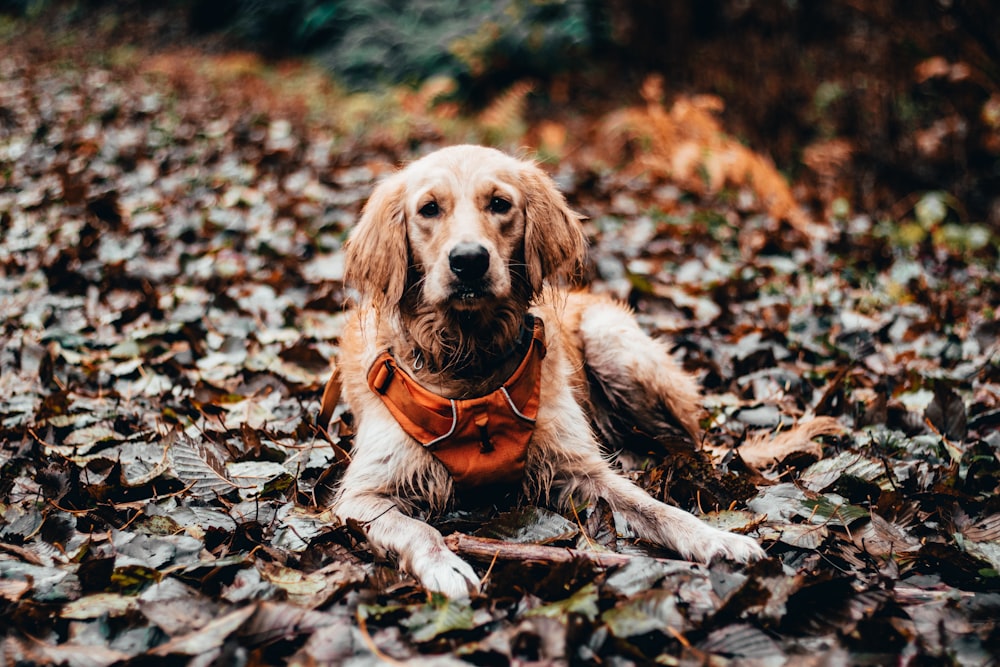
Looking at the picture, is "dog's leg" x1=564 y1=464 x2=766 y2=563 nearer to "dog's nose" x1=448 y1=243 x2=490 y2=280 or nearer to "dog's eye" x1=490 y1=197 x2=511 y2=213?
"dog's nose" x1=448 y1=243 x2=490 y2=280

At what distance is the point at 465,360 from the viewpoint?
9.77 feet

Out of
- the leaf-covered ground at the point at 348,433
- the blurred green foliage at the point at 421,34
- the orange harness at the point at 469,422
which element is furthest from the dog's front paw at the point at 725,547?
the blurred green foliage at the point at 421,34

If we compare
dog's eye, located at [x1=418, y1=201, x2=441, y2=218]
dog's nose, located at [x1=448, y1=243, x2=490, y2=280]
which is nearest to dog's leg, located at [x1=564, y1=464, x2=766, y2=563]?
dog's nose, located at [x1=448, y1=243, x2=490, y2=280]

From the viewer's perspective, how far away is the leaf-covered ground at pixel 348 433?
1.93 metres

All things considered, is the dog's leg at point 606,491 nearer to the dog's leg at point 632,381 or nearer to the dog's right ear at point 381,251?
the dog's leg at point 632,381

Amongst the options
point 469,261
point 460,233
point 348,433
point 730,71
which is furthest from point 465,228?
point 730,71

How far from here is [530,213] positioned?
3.10 metres

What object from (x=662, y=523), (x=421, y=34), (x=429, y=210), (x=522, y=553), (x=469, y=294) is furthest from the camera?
(x=421, y=34)

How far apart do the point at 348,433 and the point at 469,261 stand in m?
1.14

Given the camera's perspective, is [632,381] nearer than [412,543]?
No

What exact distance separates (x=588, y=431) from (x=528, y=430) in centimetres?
39

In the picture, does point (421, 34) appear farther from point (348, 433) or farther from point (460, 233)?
point (460, 233)

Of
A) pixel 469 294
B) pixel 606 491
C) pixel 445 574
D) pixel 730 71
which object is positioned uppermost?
pixel 730 71

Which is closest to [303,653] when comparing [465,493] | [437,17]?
[465,493]
